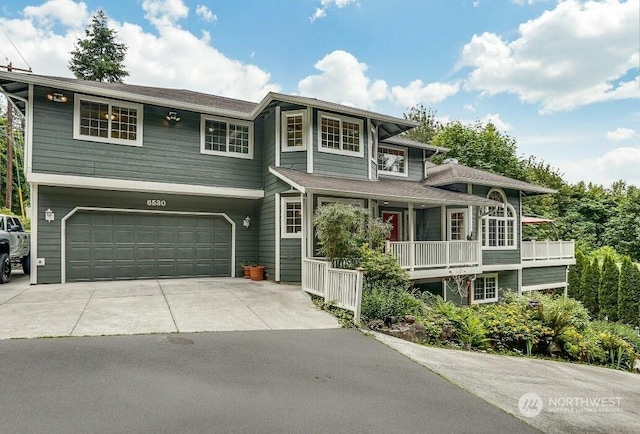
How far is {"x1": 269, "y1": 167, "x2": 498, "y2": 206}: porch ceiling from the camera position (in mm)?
9234

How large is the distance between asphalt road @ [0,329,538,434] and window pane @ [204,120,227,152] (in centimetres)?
745

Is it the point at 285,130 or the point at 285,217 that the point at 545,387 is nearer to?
the point at 285,217

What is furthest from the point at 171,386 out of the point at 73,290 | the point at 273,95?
the point at 273,95

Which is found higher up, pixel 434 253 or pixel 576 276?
pixel 434 253

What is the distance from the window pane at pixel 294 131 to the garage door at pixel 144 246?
11.4 ft

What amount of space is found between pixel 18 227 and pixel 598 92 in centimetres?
2924

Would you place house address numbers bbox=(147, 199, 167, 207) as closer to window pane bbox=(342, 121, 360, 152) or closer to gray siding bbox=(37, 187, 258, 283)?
gray siding bbox=(37, 187, 258, 283)

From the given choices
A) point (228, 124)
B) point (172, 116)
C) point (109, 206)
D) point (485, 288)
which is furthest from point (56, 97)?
point (485, 288)

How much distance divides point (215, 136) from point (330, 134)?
149 inches

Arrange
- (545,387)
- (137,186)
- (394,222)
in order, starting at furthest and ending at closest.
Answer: (394,222), (137,186), (545,387)

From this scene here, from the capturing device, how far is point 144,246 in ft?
36.3

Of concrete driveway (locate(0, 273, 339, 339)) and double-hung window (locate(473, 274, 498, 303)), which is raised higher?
concrete driveway (locate(0, 273, 339, 339))

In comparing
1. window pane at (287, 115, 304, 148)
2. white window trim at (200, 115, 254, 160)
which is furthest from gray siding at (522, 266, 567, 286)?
white window trim at (200, 115, 254, 160)

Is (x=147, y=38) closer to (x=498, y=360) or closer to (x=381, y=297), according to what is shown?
(x=381, y=297)
